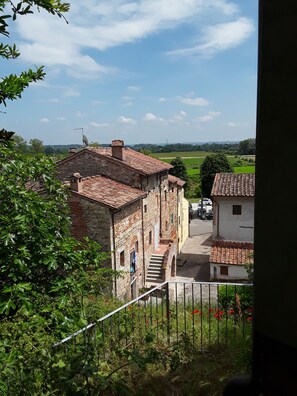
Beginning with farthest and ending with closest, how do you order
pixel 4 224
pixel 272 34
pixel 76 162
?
pixel 76 162
pixel 4 224
pixel 272 34

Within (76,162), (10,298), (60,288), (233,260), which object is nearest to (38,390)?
(10,298)

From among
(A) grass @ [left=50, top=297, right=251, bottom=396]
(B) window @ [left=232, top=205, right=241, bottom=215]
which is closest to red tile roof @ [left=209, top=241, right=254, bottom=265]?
(B) window @ [left=232, top=205, right=241, bottom=215]

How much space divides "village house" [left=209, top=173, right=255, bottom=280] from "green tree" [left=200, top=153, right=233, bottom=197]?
54.1ft

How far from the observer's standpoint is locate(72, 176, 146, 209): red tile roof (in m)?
12.4

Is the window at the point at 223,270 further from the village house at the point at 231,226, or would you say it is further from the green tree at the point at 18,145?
the green tree at the point at 18,145

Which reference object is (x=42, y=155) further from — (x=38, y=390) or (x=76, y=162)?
(x=76, y=162)

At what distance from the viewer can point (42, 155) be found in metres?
5.89

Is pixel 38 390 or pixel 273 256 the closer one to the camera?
pixel 273 256

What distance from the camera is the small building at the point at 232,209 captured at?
18.0 metres

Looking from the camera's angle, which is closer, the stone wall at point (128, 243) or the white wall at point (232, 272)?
the stone wall at point (128, 243)

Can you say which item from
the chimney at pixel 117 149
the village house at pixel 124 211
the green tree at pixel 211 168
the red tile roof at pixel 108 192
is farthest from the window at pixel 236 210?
the green tree at pixel 211 168

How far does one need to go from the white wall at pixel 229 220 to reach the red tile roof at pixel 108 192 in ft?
18.8

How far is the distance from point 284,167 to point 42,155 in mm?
5760

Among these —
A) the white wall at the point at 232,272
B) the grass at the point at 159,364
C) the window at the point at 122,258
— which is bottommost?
the white wall at the point at 232,272
